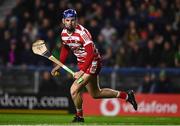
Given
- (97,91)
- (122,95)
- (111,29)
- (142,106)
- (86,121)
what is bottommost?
(142,106)

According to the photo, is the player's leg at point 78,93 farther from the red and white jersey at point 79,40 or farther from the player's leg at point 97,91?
the red and white jersey at point 79,40

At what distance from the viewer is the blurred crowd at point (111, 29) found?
2075 cm

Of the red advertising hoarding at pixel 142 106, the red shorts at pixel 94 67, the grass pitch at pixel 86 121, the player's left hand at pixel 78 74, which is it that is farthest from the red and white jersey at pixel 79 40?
the red advertising hoarding at pixel 142 106

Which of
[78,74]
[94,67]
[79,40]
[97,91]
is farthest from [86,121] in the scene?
[79,40]

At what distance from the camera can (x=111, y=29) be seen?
71.0 ft

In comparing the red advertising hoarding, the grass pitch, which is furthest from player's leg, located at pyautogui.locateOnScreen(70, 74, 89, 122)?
the red advertising hoarding

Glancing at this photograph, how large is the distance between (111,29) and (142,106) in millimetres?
3737

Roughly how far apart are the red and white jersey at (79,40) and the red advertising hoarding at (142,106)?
15.8ft

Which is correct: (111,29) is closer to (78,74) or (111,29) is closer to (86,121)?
(86,121)

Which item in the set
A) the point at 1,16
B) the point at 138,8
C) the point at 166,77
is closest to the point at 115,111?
the point at 166,77

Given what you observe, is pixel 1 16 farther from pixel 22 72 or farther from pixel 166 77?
pixel 166 77

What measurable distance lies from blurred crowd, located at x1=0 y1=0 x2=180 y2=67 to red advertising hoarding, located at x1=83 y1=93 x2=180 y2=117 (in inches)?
65.3

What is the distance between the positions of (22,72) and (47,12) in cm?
319

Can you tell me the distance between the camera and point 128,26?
71.2 ft
